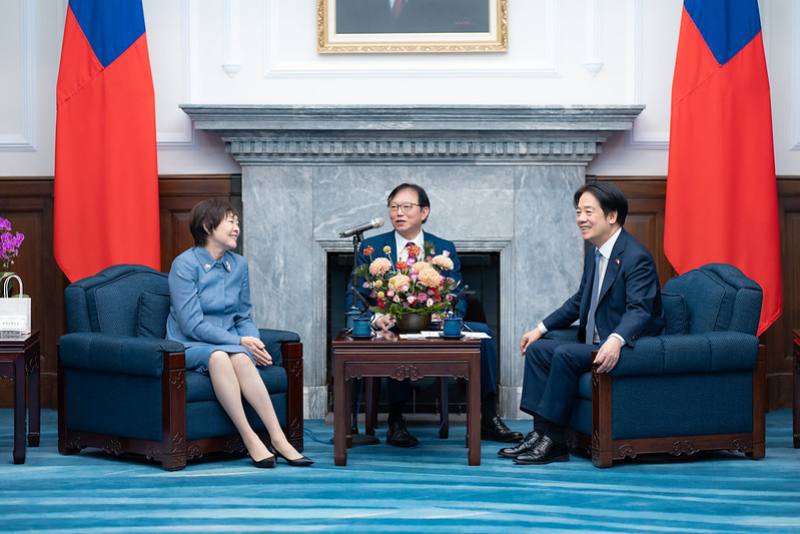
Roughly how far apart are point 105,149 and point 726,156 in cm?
335

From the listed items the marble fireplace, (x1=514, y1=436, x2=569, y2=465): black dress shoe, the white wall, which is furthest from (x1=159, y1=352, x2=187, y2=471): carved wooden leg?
the white wall

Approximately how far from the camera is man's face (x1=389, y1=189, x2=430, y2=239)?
5.35 metres

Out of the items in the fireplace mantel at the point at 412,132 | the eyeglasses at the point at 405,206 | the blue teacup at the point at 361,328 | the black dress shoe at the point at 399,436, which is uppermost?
the fireplace mantel at the point at 412,132

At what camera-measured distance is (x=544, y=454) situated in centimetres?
476

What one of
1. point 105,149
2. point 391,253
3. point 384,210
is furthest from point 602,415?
point 105,149

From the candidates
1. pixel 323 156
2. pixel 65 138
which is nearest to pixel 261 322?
pixel 323 156

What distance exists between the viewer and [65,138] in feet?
19.6

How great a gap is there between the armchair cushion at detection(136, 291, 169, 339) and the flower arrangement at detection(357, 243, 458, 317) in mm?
1002

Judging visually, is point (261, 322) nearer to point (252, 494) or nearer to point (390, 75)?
point (390, 75)

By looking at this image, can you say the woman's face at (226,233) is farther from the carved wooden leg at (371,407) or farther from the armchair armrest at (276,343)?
the carved wooden leg at (371,407)

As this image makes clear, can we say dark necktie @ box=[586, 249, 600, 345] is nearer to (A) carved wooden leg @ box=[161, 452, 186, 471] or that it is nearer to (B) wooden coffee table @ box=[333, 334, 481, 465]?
(B) wooden coffee table @ box=[333, 334, 481, 465]

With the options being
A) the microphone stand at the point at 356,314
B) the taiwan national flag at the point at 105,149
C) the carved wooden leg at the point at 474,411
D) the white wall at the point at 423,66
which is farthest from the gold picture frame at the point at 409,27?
the carved wooden leg at the point at 474,411

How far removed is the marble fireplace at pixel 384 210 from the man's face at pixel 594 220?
1231 mm

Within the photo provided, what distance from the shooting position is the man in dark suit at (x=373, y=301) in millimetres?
5305
